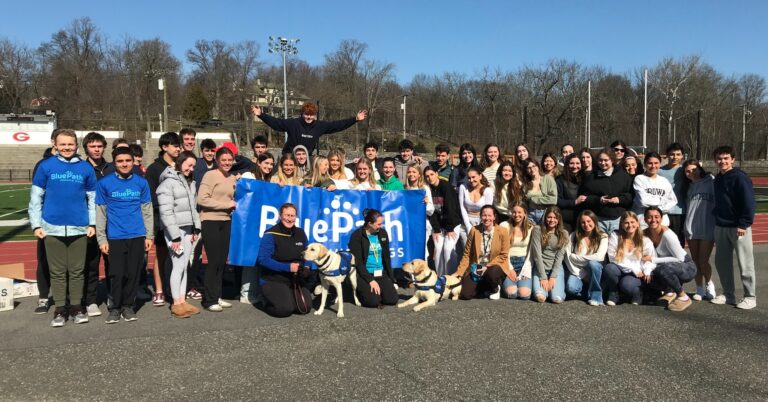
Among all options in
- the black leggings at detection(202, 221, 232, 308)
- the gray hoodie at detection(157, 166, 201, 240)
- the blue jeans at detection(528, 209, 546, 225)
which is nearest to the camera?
the gray hoodie at detection(157, 166, 201, 240)

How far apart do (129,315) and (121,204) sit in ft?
4.10

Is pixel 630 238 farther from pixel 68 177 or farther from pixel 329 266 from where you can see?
pixel 68 177

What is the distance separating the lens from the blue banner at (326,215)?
6.84 m

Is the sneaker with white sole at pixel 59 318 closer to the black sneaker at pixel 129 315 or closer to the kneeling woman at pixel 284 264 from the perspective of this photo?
the black sneaker at pixel 129 315

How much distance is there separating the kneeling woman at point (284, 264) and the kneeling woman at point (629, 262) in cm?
374

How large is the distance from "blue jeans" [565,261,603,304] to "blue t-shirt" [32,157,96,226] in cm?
580

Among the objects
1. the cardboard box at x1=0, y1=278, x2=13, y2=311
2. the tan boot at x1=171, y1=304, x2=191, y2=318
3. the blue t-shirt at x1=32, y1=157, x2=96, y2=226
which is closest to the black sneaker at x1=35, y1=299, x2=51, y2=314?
the cardboard box at x1=0, y1=278, x2=13, y2=311

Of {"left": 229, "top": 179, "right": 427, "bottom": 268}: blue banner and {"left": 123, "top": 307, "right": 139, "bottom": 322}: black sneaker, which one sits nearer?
{"left": 123, "top": 307, "right": 139, "bottom": 322}: black sneaker

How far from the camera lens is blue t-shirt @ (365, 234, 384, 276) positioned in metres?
6.64

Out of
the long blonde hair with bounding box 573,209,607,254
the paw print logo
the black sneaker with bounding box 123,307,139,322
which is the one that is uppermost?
the paw print logo

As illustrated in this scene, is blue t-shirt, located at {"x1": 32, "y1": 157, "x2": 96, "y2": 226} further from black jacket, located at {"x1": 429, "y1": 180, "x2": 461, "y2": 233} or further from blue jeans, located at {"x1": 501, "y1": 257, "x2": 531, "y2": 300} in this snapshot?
blue jeans, located at {"x1": 501, "y1": 257, "x2": 531, "y2": 300}

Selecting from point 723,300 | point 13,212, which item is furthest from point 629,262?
point 13,212

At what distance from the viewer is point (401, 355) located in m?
4.77

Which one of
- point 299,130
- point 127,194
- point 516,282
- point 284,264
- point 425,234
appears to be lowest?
point 516,282
